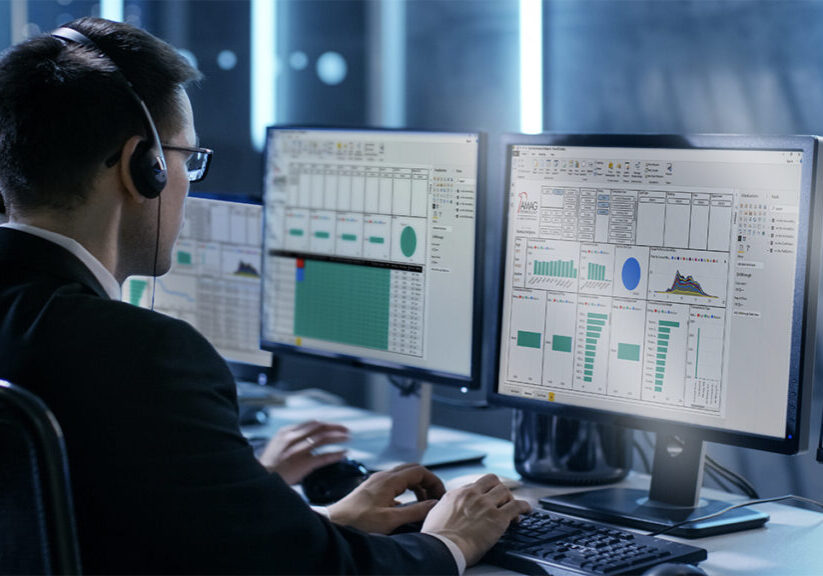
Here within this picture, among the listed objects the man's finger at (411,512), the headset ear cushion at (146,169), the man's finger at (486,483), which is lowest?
the man's finger at (411,512)

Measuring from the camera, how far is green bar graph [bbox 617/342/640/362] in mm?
1441

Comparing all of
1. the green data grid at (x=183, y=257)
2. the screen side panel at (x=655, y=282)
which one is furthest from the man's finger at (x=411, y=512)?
the green data grid at (x=183, y=257)

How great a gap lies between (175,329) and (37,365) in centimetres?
14

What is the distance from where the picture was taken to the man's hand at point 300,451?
1648 millimetres

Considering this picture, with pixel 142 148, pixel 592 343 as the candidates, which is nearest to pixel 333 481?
pixel 592 343

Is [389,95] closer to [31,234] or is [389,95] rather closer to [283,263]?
[283,263]

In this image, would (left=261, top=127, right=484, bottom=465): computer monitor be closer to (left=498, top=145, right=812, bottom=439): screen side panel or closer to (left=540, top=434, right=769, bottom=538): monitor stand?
(left=498, top=145, right=812, bottom=439): screen side panel

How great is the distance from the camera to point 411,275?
5.56 feet

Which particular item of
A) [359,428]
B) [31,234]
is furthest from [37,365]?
[359,428]

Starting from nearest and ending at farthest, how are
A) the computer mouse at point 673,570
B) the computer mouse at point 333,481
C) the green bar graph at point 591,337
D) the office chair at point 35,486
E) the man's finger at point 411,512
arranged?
the office chair at point 35,486 → the computer mouse at point 673,570 → the man's finger at point 411,512 → the green bar graph at point 591,337 → the computer mouse at point 333,481

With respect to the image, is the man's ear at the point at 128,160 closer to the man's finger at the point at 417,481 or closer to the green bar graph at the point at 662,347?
the man's finger at the point at 417,481

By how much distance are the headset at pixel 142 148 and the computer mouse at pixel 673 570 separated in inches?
28.4

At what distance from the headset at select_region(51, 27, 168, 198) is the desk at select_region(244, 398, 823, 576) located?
0.61 m

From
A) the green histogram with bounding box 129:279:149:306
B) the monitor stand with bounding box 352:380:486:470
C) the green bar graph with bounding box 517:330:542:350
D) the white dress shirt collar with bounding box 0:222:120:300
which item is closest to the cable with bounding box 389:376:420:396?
the monitor stand with bounding box 352:380:486:470
